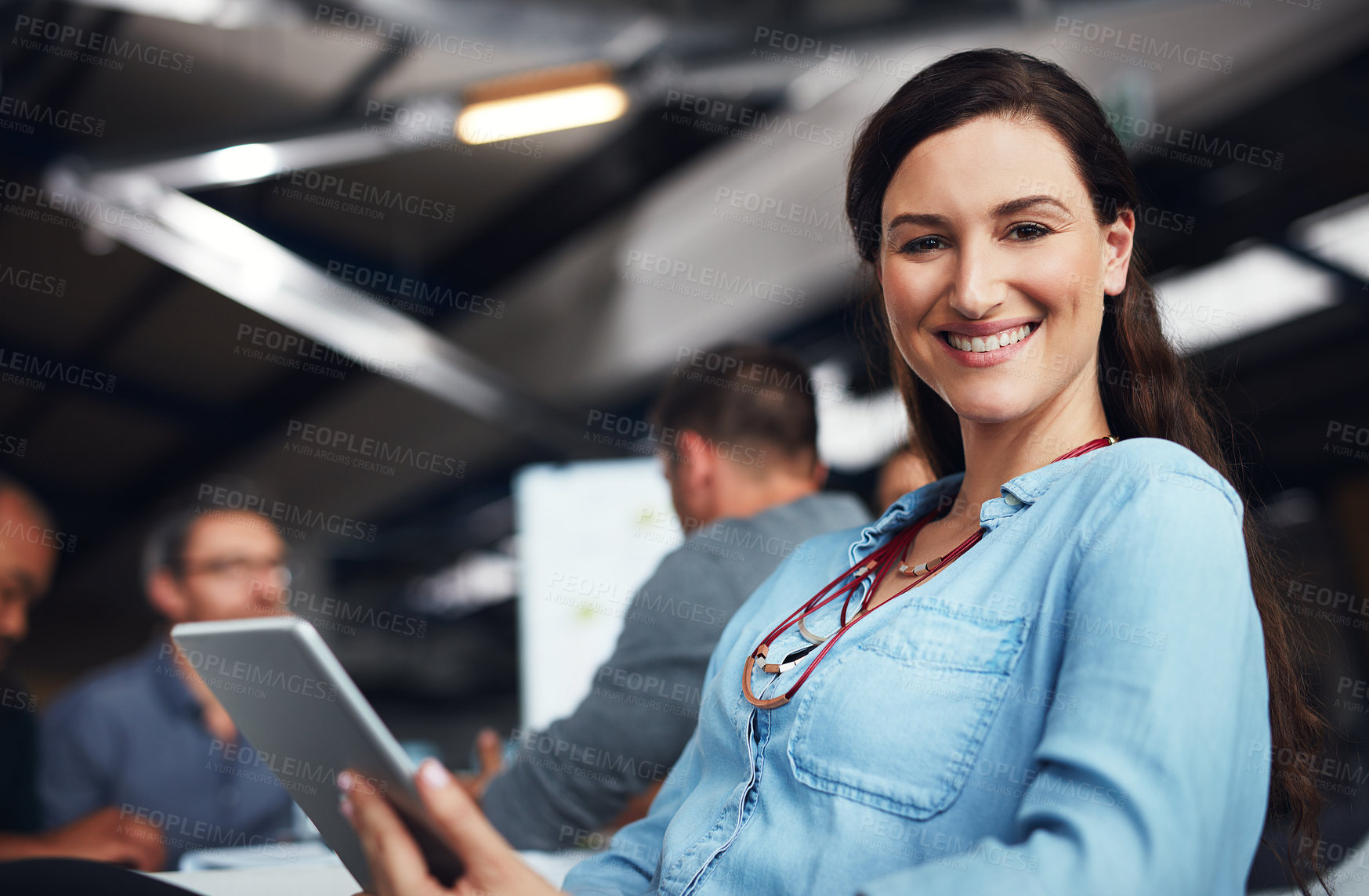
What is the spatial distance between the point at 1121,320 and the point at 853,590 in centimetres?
45

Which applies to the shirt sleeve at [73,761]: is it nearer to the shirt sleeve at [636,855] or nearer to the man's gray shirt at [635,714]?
the man's gray shirt at [635,714]

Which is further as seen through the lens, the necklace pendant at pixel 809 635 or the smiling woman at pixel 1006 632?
the necklace pendant at pixel 809 635

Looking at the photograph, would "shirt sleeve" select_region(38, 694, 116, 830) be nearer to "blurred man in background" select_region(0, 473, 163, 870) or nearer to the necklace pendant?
"blurred man in background" select_region(0, 473, 163, 870)

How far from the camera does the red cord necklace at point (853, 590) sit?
3.54 ft

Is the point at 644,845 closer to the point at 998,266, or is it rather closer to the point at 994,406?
the point at 994,406

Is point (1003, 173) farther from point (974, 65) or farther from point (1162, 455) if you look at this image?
point (1162, 455)

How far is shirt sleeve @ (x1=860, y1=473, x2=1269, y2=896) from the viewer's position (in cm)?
75

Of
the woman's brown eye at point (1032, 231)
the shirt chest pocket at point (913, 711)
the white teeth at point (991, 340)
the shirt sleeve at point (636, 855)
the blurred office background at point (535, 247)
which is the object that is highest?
the blurred office background at point (535, 247)

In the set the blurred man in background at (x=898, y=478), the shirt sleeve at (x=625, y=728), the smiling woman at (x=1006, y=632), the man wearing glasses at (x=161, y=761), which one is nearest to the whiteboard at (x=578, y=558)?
the blurred man in background at (x=898, y=478)

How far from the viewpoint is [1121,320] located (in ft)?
3.96

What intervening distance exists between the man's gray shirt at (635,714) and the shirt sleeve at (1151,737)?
43.9 inches

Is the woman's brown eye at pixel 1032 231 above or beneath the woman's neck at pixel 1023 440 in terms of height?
above

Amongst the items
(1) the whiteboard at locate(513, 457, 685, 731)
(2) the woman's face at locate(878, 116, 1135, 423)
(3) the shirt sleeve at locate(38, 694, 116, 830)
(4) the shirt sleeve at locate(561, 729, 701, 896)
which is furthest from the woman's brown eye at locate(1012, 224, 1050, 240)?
(1) the whiteboard at locate(513, 457, 685, 731)

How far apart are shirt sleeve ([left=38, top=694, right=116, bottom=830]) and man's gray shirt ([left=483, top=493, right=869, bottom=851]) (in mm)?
1678
